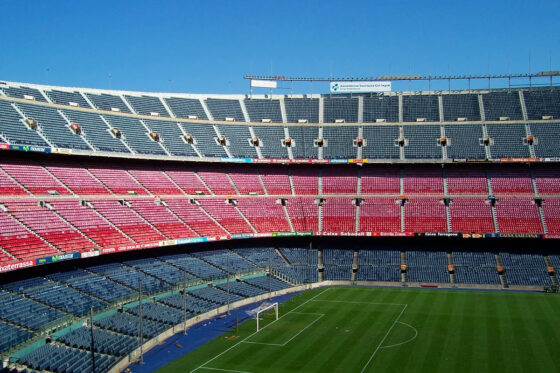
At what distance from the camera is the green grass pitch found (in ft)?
108

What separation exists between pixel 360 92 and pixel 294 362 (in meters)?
54.2

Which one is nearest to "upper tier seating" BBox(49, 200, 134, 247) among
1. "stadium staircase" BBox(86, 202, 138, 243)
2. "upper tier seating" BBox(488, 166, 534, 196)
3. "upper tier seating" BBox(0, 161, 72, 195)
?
"stadium staircase" BBox(86, 202, 138, 243)

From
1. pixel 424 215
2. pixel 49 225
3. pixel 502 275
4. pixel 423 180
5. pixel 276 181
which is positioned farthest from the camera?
pixel 276 181

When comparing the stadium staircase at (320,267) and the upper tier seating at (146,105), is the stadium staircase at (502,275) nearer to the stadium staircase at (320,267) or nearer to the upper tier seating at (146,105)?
the stadium staircase at (320,267)

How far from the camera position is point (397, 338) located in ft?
126

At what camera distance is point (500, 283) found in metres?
58.0

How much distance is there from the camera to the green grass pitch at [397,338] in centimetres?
3278

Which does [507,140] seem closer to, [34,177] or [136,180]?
[136,180]

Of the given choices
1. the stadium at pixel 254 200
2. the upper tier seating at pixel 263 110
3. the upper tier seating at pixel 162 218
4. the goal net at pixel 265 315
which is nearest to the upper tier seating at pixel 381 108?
the stadium at pixel 254 200

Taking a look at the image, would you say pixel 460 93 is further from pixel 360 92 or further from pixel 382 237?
pixel 382 237

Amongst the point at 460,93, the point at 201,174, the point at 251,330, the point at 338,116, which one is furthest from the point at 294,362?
Result: the point at 460,93

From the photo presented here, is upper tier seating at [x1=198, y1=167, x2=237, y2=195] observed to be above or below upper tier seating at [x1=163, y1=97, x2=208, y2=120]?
below

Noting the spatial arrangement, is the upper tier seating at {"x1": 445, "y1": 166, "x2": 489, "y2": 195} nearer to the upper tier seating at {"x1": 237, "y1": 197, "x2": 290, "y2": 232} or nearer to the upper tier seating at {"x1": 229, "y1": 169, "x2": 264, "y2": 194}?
the upper tier seating at {"x1": 237, "y1": 197, "x2": 290, "y2": 232}

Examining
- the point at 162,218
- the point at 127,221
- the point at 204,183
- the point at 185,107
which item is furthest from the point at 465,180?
the point at 127,221
